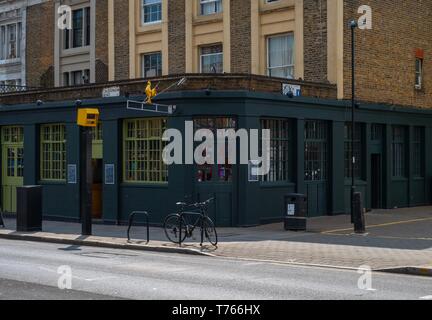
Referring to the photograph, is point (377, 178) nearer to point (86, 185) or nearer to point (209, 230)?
point (209, 230)

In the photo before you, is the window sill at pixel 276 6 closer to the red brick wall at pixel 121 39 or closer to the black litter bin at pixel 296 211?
the red brick wall at pixel 121 39

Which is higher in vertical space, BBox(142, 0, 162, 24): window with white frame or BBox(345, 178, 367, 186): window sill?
BBox(142, 0, 162, 24): window with white frame

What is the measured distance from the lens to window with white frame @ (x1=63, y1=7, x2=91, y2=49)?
33562 millimetres

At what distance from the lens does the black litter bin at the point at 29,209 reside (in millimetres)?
21125

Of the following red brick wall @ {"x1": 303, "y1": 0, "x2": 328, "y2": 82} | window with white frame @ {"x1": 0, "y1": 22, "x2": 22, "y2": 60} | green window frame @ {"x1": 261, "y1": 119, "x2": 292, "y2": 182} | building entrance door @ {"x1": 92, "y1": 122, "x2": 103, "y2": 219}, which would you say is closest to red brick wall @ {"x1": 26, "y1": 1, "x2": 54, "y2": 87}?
window with white frame @ {"x1": 0, "y1": 22, "x2": 22, "y2": 60}

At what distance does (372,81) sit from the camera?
26531 mm

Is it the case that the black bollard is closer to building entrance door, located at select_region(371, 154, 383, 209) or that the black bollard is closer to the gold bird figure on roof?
the gold bird figure on roof

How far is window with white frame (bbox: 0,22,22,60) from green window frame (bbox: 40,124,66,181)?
38.9 feet

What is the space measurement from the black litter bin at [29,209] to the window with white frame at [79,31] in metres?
14.0

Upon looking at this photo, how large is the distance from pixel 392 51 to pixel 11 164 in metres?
16.6

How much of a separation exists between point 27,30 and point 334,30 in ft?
60.9

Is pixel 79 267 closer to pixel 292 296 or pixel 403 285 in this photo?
pixel 292 296

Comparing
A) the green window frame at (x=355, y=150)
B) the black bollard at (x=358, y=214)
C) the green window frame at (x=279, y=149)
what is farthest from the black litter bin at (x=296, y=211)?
the green window frame at (x=355, y=150)
